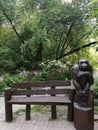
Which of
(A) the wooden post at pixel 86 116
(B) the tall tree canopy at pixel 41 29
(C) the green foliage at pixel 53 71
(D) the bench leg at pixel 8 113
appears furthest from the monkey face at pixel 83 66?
(C) the green foliage at pixel 53 71

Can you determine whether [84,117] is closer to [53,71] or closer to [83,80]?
[83,80]

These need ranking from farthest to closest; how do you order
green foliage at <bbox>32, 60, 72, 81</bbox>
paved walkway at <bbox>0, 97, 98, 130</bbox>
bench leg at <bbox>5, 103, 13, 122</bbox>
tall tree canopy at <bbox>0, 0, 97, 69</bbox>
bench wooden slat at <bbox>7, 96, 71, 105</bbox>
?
tall tree canopy at <bbox>0, 0, 97, 69</bbox>
green foliage at <bbox>32, 60, 72, 81</bbox>
bench leg at <bbox>5, 103, 13, 122</bbox>
bench wooden slat at <bbox>7, 96, 71, 105</bbox>
paved walkway at <bbox>0, 97, 98, 130</bbox>

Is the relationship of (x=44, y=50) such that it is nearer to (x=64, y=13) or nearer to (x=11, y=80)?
(x=64, y=13)

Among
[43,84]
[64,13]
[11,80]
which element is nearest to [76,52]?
[64,13]

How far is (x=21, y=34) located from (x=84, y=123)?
6.53 meters

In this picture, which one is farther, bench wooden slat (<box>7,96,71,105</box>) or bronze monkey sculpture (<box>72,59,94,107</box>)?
bench wooden slat (<box>7,96,71,105</box>)

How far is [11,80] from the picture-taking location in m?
6.88

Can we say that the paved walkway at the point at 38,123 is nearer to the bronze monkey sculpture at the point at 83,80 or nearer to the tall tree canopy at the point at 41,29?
the bronze monkey sculpture at the point at 83,80

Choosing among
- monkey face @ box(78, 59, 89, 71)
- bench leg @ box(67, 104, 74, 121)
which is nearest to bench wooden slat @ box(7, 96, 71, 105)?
bench leg @ box(67, 104, 74, 121)

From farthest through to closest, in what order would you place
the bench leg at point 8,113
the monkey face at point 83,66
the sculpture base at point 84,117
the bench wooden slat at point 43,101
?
1. the bench leg at point 8,113
2. the bench wooden slat at point 43,101
3. the monkey face at point 83,66
4. the sculpture base at point 84,117

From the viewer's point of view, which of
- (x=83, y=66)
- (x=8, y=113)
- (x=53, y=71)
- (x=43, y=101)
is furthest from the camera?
(x=53, y=71)

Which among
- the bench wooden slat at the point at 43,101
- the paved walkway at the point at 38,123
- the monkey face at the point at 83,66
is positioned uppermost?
the monkey face at the point at 83,66

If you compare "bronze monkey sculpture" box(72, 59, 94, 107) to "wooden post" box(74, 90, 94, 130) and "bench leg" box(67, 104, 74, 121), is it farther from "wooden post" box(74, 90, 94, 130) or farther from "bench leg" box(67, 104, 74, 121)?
"bench leg" box(67, 104, 74, 121)

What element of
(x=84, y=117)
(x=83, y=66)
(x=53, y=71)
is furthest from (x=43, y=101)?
(x=53, y=71)
